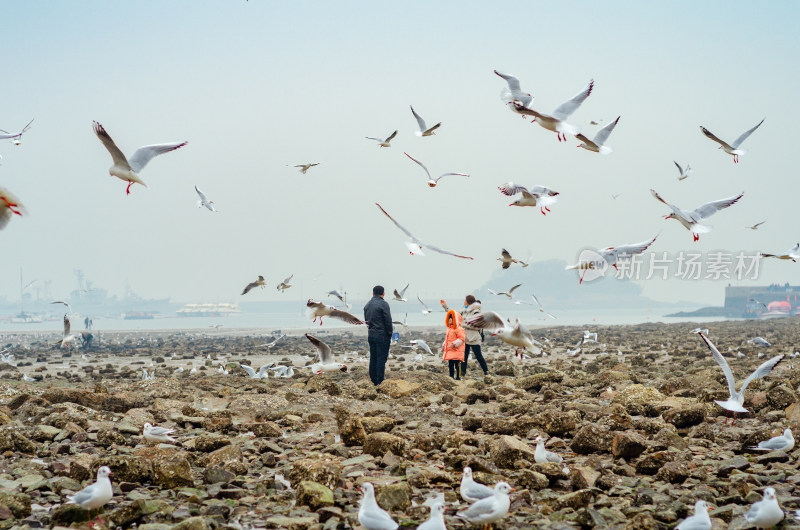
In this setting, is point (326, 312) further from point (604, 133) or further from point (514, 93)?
point (604, 133)

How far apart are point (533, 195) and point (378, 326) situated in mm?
4641

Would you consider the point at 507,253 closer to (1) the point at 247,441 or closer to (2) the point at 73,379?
(1) the point at 247,441

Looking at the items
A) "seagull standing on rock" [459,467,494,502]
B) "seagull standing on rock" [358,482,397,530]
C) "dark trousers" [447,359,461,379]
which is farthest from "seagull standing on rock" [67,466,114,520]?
"dark trousers" [447,359,461,379]

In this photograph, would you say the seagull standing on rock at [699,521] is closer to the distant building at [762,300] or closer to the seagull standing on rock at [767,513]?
the seagull standing on rock at [767,513]

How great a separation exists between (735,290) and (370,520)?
11541 cm

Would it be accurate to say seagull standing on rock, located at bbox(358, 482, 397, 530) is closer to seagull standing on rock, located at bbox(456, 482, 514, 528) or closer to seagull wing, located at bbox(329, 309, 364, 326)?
seagull standing on rock, located at bbox(456, 482, 514, 528)

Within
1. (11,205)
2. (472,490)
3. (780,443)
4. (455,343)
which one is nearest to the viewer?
(472,490)

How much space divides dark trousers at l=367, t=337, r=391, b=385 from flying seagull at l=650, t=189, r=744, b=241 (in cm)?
597

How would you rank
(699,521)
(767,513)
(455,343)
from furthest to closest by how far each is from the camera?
(455,343), (767,513), (699,521)

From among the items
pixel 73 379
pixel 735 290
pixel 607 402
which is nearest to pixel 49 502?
pixel 607 402

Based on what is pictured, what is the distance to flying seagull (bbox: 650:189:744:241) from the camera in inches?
379

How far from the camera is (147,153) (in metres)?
8.33

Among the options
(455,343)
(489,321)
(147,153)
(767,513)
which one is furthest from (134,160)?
(455,343)

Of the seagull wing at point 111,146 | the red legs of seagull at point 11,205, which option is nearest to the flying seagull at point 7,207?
the red legs of seagull at point 11,205
